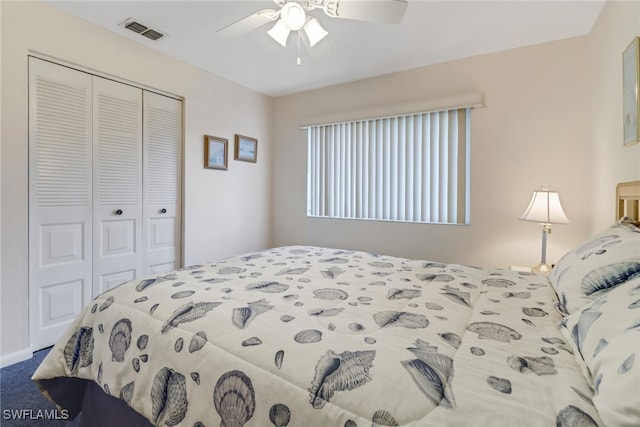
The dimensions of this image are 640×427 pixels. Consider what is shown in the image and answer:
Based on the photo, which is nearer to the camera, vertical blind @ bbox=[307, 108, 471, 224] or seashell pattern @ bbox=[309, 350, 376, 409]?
seashell pattern @ bbox=[309, 350, 376, 409]

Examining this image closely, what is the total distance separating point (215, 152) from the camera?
3.25 meters

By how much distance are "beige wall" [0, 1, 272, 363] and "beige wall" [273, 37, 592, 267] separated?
1.36 m

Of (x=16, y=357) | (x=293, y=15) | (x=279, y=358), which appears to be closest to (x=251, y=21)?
(x=293, y=15)

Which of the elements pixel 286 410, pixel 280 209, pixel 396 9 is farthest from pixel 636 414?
pixel 280 209

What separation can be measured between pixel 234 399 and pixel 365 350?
0.37 m

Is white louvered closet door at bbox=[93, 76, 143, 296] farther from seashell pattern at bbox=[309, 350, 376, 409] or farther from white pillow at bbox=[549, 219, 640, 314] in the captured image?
white pillow at bbox=[549, 219, 640, 314]

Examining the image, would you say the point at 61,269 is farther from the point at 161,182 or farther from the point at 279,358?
the point at 279,358

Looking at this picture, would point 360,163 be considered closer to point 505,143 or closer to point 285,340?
point 505,143

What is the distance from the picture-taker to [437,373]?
73 cm

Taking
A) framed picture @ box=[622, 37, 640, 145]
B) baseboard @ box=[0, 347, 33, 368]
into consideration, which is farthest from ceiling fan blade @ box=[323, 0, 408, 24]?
baseboard @ box=[0, 347, 33, 368]

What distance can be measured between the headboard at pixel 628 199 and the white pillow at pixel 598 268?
1.18ft

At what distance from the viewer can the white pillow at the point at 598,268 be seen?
920 millimetres

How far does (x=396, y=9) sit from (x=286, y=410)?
1.81 meters

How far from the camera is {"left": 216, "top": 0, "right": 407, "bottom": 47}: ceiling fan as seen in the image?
1.58 m
